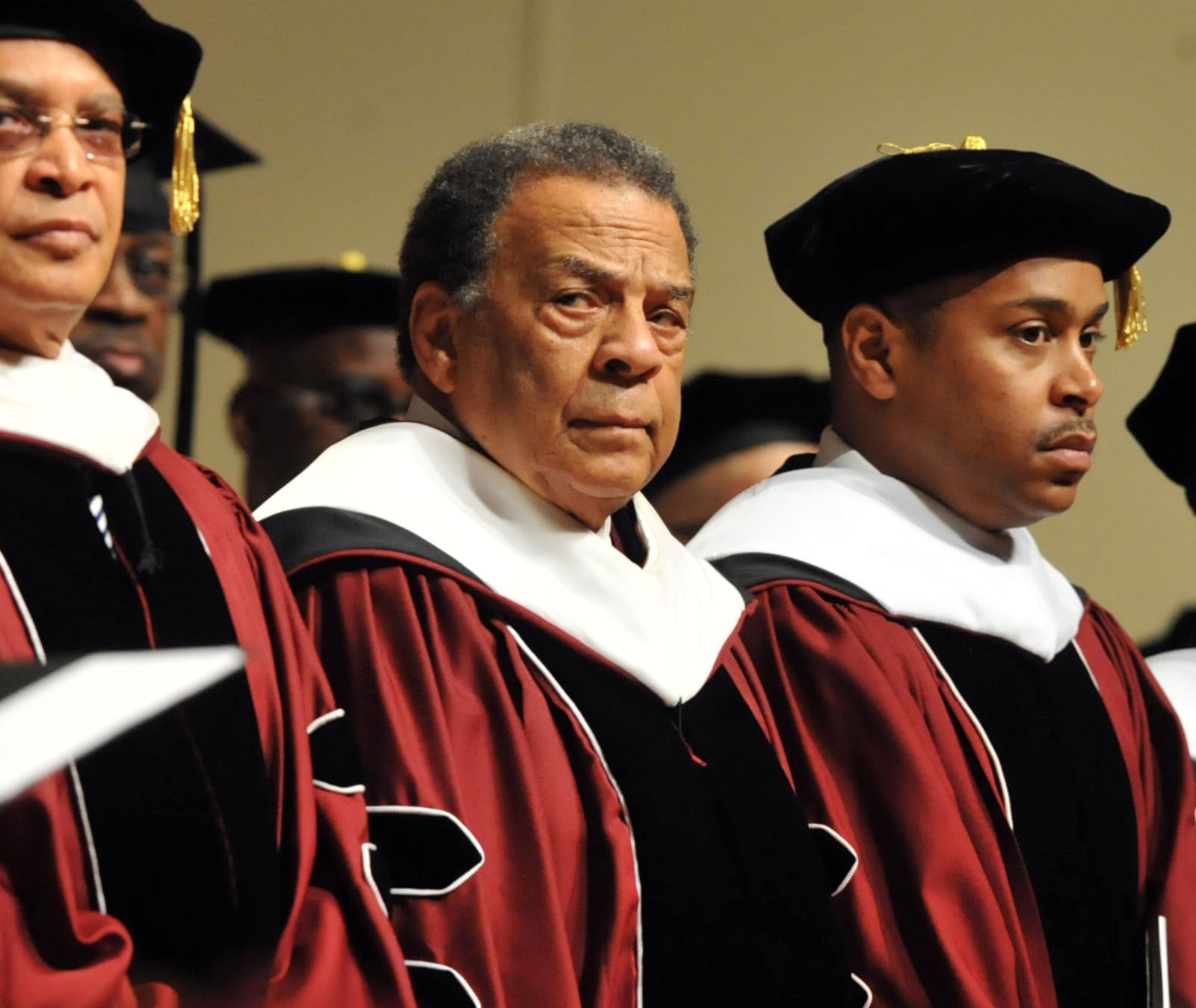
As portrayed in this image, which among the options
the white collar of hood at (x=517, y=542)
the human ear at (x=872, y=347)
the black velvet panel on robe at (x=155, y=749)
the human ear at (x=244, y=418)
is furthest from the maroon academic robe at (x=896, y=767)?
the human ear at (x=244, y=418)

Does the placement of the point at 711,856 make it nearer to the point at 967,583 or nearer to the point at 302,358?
the point at 967,583

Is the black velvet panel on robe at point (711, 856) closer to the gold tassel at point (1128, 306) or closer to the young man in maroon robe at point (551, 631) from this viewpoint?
the young man in maroon robe at point (551, 631)

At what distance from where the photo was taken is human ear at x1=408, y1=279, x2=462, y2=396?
2.33 meters

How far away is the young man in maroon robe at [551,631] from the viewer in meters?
2.00

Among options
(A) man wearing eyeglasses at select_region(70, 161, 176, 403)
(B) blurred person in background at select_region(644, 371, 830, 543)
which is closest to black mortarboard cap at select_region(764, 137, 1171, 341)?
(B) blurred person in background at select_region(644, 371, 830, 543)

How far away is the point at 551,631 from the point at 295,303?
1.62 metres

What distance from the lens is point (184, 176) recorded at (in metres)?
2.11

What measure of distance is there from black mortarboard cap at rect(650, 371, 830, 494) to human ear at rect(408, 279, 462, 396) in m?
1.52

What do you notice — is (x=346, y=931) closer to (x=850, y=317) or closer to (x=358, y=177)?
(x=850, y=317)

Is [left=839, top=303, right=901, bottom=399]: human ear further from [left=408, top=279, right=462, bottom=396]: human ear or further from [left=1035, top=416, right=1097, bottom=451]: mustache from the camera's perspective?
[left=408, top=279, right=462, bottom=396]: human ear

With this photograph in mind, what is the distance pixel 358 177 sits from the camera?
4355 mm

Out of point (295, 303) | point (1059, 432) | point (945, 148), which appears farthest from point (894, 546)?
point (295, 303)

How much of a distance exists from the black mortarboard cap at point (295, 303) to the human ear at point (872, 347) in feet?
3.48

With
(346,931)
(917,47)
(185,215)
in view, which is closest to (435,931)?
(346,931)
